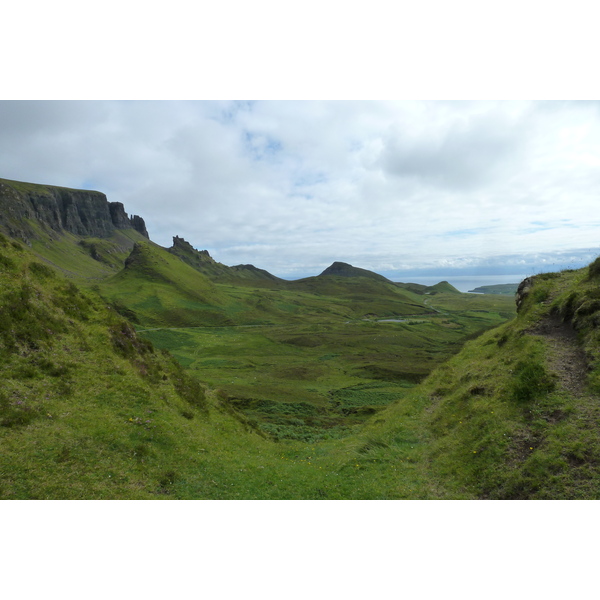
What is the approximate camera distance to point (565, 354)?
64.3 ft

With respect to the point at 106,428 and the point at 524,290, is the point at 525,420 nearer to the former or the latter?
the point at 524,290

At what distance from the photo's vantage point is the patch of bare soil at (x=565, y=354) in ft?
56.6

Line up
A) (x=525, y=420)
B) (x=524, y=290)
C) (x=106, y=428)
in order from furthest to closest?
(x=524, y=290) < (x=106, y=428) < (x=525, y=420)

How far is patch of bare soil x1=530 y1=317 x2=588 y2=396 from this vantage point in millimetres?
17266

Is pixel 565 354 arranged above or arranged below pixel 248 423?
above

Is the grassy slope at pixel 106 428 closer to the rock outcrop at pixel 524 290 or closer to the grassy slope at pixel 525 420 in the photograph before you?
the grassy slope at pixel 525 420

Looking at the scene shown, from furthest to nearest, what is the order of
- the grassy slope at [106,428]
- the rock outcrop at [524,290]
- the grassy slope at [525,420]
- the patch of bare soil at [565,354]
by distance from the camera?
1. the rock outcrop at [524,290]
2. the patch of bare soil at [565,354]
3. the grassy slope at [106,428]
4. the grassy slope at [525,420]

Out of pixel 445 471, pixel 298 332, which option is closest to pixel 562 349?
pixel 445 471

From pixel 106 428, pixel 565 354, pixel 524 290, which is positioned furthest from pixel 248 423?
pixel 524 290

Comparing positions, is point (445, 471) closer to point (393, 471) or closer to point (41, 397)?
point (393, 471)

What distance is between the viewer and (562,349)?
20.2 metres

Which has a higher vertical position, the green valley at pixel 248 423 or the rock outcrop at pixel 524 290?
the rock outcrop at pixel 524 290

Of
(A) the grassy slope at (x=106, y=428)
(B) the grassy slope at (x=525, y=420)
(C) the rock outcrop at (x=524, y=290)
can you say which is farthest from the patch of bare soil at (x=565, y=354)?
(A) the grassy slope at (x=106, y=428)

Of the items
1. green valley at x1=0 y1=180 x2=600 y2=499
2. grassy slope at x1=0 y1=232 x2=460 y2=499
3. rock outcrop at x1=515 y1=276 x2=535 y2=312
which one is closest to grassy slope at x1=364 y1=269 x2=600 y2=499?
green valley at x1=0 y1=180 x2=600 y2=499
